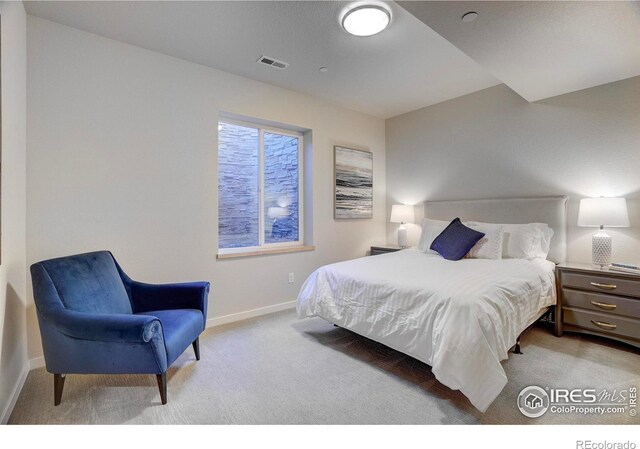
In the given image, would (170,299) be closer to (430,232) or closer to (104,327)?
(104,327)

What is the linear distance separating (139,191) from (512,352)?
137 inches

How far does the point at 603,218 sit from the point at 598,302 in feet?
2.42

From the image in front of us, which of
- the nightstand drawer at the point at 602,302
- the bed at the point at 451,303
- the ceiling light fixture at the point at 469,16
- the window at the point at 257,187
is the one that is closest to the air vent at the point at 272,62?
the window at the point at 257,187

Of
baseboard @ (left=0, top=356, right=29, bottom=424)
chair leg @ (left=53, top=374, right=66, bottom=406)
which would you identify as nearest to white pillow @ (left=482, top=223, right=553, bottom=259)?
chair leg @ (left=53, top=374, right=66, bottom=406)

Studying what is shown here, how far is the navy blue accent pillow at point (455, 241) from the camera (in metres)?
3.01

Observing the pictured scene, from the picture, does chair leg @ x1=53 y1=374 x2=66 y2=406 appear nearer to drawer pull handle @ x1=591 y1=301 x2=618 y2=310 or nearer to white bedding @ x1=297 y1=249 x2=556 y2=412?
white bedding @ x1=297 y1=249 x2=556 y2=412

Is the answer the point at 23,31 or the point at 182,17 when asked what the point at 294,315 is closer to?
→ the point at 182,17

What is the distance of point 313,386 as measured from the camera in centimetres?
195

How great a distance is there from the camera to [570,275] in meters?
2.68

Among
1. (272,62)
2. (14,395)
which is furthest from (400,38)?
(14,395)

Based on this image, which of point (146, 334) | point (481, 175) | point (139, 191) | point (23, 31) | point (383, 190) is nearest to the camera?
point (146, 334)

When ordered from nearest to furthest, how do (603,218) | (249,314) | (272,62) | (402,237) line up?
(603,218), (272,62), (249,314), (402,237)

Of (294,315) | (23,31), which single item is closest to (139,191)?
(23,31)

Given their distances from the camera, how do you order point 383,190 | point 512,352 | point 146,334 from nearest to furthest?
point 146,334 → point 512,352 → point 383,190
